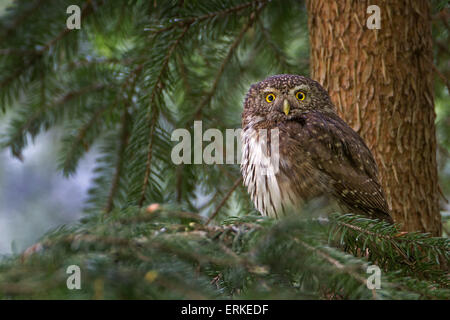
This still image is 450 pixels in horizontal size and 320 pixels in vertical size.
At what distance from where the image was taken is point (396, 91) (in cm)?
238

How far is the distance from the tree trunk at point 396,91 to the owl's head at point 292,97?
0.18 metres

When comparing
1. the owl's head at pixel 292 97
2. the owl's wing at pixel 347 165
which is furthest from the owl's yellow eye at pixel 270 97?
the owl's wing at pixel 347 165

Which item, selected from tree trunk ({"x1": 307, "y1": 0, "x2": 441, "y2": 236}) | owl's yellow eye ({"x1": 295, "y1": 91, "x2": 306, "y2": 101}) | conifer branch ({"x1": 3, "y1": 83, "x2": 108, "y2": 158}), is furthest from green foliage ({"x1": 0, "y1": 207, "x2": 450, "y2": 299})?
conifer branch ({"x1": 3, "y1": 83, "x2": 108, "y2": 158})

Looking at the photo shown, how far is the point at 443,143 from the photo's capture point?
3498 millimetres

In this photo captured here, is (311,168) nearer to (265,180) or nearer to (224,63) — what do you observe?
(265,180)

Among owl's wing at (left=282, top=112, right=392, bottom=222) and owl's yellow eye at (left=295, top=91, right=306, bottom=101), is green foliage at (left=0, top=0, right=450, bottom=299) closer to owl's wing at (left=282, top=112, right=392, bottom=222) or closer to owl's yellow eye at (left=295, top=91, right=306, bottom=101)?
owl's wing at (left=282, top=112, right=392, bottom=222)

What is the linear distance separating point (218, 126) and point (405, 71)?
1.24 meters

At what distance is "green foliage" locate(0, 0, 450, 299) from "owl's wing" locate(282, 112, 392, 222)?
369 mm

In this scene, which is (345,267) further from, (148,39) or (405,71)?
(148,39)

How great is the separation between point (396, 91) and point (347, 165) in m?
0.54

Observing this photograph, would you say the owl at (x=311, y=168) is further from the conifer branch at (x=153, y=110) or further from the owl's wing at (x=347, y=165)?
the conifer branch at (x=153, y=110)

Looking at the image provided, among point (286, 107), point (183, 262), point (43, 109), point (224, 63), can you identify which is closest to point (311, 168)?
point (286, 107)

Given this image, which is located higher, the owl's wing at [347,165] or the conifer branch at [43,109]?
the conifer branch at [43,109]

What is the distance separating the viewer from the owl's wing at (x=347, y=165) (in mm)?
2201
